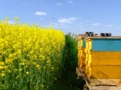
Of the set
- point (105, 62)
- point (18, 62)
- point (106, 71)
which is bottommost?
point (106, 71)

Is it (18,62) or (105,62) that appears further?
(105,62)

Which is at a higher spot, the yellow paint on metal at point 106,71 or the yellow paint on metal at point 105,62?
the yellow paint on metal at point 105,62

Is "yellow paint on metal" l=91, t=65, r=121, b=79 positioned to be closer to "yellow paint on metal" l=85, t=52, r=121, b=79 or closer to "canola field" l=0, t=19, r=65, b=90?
"yellow paint on metal" l=85, t=52, r=121, b=79

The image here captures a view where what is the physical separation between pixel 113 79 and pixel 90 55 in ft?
2.85

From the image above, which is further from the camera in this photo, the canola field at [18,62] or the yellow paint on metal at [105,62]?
the yellow paint on metal at [105,62]

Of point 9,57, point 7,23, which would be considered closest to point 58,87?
point 7,23

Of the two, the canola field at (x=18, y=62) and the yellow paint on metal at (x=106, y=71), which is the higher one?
the canola field at (x=18, y=62)

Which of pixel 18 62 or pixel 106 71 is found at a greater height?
pixel 18 62

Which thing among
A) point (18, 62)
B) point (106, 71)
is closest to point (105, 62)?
point (106, 71)

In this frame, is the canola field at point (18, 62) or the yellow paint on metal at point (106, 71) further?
the yellow paint on metal at point (106, 71)

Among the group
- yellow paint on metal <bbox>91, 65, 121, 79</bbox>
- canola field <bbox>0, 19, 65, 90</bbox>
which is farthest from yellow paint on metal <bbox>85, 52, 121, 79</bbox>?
canola field <bbox>0, 19, 65, 90</bbox>

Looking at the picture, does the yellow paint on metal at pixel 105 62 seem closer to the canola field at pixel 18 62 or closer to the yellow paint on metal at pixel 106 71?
the yellow paint on metal at pixel 106 71

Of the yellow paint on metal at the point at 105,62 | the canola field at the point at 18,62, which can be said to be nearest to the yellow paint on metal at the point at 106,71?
→ the yellow paint on metal at the point at 105,62

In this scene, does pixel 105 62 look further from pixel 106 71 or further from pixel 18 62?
pixel 18 62
